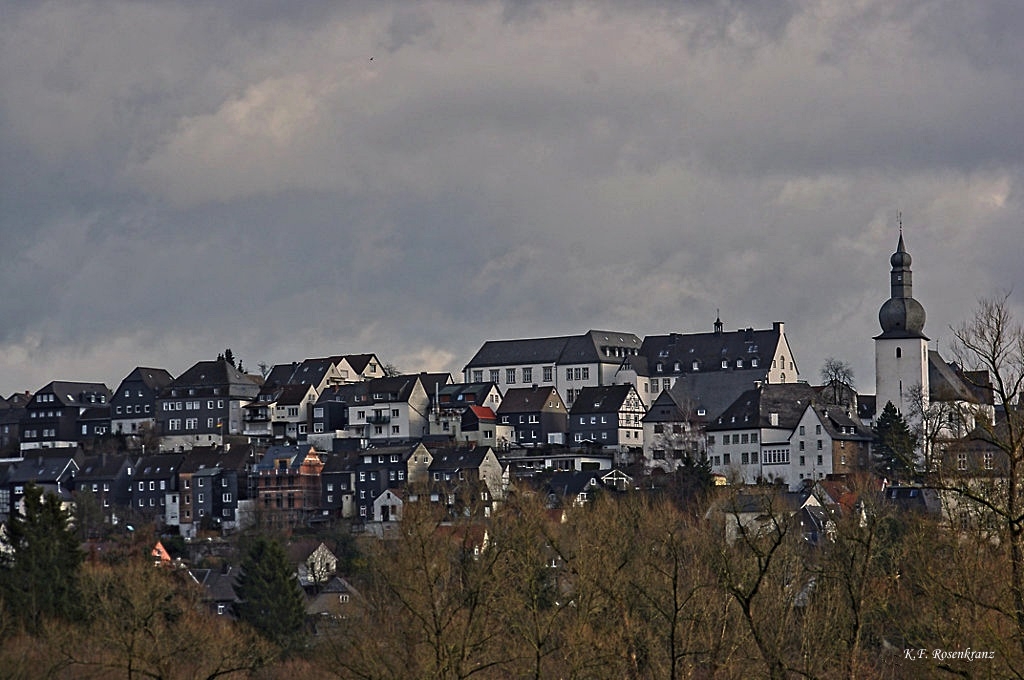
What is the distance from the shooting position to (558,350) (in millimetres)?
139000

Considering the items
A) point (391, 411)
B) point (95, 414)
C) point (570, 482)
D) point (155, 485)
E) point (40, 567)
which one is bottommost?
point (40, 567)

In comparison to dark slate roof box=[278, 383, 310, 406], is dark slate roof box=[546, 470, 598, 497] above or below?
below

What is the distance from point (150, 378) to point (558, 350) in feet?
104

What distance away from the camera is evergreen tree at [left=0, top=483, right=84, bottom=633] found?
206ft

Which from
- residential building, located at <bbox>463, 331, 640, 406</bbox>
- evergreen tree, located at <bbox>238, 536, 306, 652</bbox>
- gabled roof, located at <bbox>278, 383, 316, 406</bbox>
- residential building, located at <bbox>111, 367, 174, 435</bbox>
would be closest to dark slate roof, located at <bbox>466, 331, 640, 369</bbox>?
residential building, located at <bbox>463, 331, 640, 406</bbox>

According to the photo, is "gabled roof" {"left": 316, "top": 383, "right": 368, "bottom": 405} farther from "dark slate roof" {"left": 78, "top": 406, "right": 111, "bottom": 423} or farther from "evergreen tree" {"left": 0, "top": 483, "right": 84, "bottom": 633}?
"evergreen tree" {"left": 0, "top": 483, "right": 84, "bottom": 633}

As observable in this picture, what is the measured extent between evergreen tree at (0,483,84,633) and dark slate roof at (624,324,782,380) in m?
69.4

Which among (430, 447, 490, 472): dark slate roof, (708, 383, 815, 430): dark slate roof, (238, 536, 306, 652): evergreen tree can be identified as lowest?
(238, 536, 306, 652): evergreen tree

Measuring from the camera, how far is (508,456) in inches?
4771

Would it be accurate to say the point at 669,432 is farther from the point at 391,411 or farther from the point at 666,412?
the point at 391,411

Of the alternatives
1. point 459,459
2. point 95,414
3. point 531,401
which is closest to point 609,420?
point 531,401

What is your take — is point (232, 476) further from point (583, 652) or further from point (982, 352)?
point (982, 352)

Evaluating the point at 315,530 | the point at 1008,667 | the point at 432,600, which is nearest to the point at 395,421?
the point at 315,530

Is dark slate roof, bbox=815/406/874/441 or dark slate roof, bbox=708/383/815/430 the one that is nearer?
→ dark slate roof, bbox=815/406/874/441
